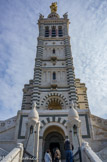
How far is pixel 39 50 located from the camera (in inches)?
997

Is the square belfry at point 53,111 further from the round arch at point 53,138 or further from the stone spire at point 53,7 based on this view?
the stone spire at point 53,7

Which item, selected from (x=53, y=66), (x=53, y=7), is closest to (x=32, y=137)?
(x=53, y=66)

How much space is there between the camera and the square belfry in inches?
399

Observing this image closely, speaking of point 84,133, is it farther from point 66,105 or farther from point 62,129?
point 66,105

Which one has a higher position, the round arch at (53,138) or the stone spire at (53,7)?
the stone spire at (53,7)

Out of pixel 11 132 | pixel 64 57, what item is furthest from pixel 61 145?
pixel 64 57

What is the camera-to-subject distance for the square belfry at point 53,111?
33.2ft

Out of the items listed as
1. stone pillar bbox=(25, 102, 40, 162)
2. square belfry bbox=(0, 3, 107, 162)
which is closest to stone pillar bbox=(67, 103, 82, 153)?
square belfry bbox=(0, 3, 107, 162)

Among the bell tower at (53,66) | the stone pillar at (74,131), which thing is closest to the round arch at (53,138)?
the bell tower at (53,66)

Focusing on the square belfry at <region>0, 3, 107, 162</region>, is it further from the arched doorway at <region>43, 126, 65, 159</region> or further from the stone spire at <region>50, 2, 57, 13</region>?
the stone spire at <region>50, 2, 57, 13</region>

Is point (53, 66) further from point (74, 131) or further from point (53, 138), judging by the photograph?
point (74, 131)

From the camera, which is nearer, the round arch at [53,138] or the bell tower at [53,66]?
the round arch at [53,138]

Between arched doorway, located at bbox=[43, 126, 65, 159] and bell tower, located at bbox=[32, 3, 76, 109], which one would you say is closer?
arched doorway, located at bbox=[43, 126, 65, 159]

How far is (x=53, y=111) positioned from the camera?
15508mm
